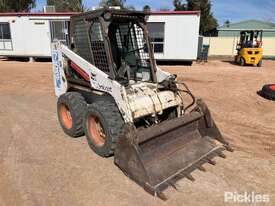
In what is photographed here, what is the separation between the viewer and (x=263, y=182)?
3.75 metres

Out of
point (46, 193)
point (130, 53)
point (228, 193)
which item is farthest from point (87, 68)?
point (228, 193)

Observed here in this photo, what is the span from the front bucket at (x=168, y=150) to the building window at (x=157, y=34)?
1255cm

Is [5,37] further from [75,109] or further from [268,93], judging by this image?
[268,93]

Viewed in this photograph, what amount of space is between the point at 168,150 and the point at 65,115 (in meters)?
2.48

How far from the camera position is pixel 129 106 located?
405 cm

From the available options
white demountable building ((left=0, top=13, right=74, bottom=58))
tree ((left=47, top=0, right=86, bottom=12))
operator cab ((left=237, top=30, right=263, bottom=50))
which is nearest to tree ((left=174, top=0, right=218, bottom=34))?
tree ((left=47, top=0, right=86, bottom=12))

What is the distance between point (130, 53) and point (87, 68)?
102cm

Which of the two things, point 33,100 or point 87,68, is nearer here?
point 87,68

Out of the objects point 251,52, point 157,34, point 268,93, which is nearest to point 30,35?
point 157,34

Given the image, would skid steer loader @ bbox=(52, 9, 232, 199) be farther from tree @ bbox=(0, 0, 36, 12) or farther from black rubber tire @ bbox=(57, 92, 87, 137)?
tree @ bbox=(0, 0, 36, 12)

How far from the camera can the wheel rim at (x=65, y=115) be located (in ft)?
17.8

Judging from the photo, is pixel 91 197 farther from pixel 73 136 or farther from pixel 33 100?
pixel 33 100

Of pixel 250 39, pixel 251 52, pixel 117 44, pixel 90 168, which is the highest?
pixel 117 44

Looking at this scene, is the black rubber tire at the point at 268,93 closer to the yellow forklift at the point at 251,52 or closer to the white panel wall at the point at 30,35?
the yellow forklift at the point at 251,52
